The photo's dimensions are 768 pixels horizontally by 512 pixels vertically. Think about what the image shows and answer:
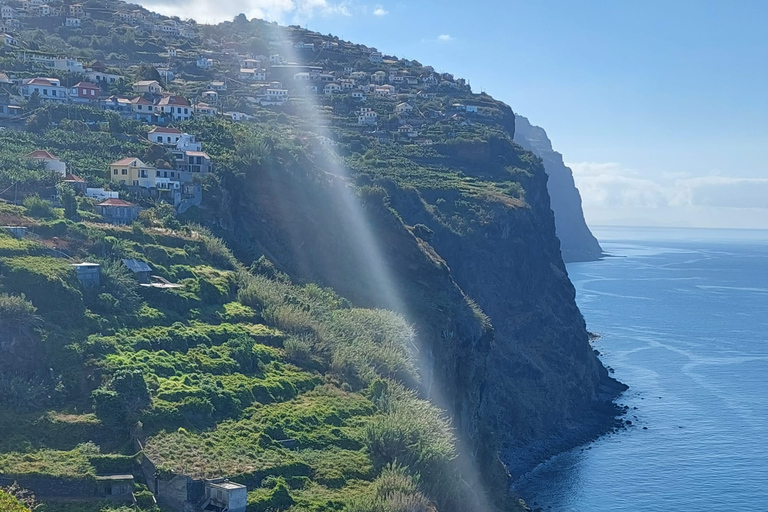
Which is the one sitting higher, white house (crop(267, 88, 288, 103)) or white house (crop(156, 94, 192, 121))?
white house (crop(267, 88, 288, 103))

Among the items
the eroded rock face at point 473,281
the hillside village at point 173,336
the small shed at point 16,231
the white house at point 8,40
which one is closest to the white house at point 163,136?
the hillside village at point 173,336

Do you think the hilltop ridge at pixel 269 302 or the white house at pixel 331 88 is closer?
the hilltop ridge at pixel 269 302

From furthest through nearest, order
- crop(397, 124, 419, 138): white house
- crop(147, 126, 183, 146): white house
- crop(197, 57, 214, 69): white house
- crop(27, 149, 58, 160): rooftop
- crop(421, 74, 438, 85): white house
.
→ crop(421, 74, 438, 85): white house → crop(197, 57, 214, 69): white house → crop(397, 124, 419, 138): white house → crop(147, 126, 183, 146): white house → crop(27, 149, 58, 160): rooftop

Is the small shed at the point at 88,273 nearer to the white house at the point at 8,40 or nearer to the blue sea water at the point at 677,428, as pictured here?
the blue sea water at the point at 677,428

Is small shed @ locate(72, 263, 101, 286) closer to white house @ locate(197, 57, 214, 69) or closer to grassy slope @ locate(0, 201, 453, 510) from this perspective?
grassy slope @ locate(0, 201, 453, 510)

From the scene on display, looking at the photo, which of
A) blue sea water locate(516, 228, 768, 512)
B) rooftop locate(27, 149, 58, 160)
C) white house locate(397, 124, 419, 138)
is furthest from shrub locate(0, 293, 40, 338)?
white house locate(397, 124, 419, 138)
